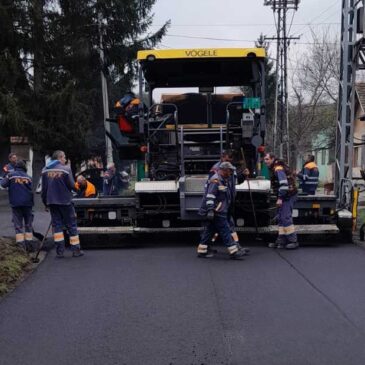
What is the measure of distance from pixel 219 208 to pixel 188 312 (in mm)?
3295

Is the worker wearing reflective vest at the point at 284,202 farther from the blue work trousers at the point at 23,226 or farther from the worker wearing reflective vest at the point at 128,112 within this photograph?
the blue work trousers at the point at 23,226

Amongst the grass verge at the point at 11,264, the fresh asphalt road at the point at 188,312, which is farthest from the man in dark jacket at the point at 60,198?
the grass verge at the point at 11,264

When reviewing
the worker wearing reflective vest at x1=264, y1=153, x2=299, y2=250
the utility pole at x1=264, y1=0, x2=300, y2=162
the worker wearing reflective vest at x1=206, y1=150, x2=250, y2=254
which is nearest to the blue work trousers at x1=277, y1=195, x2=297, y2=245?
the worker wearing reflective vest at x1=264, y1=153, x2=299, y2=250

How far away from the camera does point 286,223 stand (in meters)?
10.2

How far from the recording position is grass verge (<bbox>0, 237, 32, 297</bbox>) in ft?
25.5

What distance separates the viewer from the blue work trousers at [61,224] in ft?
32.1

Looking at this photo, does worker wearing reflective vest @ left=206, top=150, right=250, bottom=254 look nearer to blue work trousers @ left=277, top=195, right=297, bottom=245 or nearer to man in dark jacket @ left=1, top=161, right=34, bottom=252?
blue work trousers @ left=277, top=195, right=297, bottom=245

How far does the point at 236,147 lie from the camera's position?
11008 mm

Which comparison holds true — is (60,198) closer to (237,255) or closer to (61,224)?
(61,224)

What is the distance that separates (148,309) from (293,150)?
3468cm

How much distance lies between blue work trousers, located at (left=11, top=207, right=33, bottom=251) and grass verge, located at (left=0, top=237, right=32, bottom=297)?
0.16 meters

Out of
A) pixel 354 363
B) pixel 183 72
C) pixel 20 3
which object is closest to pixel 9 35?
pixel 20 3

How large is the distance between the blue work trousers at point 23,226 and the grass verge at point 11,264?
0.16 meters

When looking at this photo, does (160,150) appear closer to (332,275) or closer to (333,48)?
(332,275)
